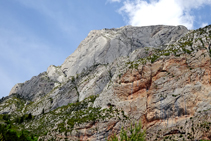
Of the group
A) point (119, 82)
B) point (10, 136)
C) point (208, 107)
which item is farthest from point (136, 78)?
point (10, 136)

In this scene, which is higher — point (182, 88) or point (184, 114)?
point (182, 88)

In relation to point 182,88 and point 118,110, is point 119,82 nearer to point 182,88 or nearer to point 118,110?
point 118,110

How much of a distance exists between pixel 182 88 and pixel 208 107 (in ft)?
42.1

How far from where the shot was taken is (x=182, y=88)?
9019cm

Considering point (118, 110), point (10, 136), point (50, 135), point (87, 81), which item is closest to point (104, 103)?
point (118, 110)

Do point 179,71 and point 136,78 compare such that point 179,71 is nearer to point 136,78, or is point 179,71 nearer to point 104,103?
point 136,78

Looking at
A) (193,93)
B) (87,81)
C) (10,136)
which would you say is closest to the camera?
(10,136)

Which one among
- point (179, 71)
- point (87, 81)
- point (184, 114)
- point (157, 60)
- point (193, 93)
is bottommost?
point (184, 114)

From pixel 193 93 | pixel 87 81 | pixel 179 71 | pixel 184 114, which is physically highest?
pixel 87 81

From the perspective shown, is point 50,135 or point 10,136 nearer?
point 10,136

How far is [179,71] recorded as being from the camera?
96250mm

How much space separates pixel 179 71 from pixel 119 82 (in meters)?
28.8

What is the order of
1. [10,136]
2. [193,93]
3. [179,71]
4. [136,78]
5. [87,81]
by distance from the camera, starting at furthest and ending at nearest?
[87,81]
[136,78]
[179,71]
[193,93]
[10,136]

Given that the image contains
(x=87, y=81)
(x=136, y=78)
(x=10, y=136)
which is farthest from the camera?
(x=87, y=81)
